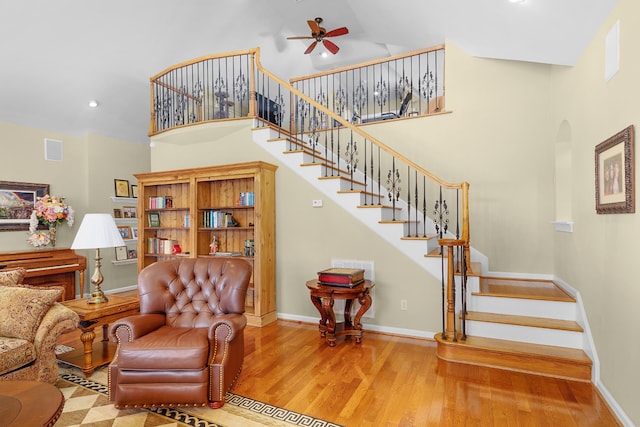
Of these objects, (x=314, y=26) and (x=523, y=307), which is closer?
(x=523, y=307)

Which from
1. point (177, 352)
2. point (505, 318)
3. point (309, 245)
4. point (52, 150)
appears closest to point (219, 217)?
point (309, 245)

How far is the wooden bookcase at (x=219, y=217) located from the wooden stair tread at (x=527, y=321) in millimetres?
2475

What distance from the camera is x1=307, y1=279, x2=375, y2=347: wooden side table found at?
3.54m

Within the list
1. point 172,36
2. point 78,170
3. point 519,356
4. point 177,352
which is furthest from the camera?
point 78,170

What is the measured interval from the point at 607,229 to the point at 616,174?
0.44 meters

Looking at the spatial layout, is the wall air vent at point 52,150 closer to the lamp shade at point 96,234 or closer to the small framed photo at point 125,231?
the small framed photo at point 125,231

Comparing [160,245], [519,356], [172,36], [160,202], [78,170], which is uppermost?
[172,36]

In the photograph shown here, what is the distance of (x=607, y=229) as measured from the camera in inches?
101

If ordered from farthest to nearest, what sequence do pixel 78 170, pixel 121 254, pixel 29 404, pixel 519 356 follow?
1. pixel 121 254
2. pixel 78 170
3. pixel 519 356
4. pixel 29 404

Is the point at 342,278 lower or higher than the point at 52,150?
lower

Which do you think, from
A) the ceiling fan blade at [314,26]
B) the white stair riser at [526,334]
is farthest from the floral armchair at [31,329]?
the ceiling fan blade at [314,26]

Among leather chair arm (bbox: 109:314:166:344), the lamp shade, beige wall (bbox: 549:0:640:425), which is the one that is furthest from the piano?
beige wall (bbox: 549:0:640:425)

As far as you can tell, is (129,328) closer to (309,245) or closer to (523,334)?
(309,245)

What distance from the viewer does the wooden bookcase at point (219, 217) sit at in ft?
14.4
